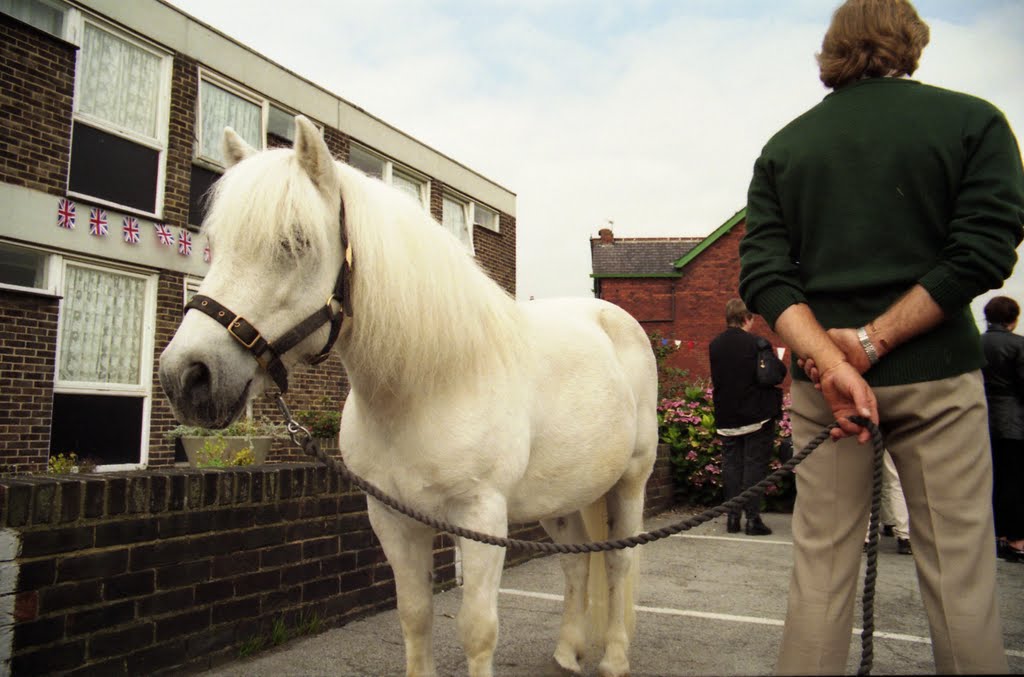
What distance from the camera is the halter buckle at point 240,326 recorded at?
73.9 inches

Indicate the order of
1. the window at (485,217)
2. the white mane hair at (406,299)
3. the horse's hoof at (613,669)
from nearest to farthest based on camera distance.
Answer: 1. the white mane hair at (406,299)
2. the horse's hoof at (613,669)
3. the window at (485,217)

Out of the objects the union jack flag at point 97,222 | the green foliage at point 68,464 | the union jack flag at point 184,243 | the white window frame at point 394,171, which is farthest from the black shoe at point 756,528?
the white window frame at point 394,171

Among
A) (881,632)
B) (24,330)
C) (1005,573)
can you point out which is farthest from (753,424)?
(24,330)

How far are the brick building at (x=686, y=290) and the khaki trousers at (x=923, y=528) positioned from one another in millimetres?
23220

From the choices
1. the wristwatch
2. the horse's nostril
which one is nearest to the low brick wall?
the horse's nostril

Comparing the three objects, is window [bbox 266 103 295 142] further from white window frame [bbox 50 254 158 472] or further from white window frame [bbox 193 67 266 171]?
white window frame [bbox 50 254 158 472]

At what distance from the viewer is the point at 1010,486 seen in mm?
6004

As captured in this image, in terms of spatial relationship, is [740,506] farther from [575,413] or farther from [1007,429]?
[1007,429]

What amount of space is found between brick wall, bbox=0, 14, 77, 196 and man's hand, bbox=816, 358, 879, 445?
32.0 feet

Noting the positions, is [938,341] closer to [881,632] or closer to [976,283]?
[976,283]

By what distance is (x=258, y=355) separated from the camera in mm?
1935

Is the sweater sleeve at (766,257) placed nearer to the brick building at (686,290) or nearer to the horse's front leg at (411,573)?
the horse's front leg at (411,573)

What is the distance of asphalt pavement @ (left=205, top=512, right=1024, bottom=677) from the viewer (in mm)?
3357

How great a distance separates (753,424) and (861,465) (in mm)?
5929
